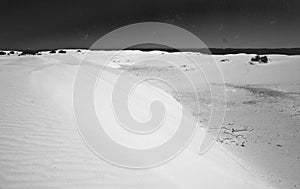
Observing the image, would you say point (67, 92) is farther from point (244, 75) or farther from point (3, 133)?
point (244, 75)

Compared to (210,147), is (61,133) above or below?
above

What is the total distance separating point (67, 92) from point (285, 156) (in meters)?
5.65

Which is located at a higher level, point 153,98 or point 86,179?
point 86,179

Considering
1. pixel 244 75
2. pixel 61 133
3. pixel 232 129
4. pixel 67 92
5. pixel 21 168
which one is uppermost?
pixel 21 168

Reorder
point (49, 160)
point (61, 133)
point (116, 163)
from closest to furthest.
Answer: point (49, 160) < point (116, 163) < point (61, 133)

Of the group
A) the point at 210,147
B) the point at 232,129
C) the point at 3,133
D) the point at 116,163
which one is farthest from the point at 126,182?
the point at 232,129

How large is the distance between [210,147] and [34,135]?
367 centimetres

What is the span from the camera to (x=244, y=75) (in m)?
17.4

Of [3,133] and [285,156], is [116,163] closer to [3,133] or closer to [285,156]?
[3,133]

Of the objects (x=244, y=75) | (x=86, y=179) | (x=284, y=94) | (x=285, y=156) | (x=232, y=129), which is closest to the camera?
(x=86, y=179)

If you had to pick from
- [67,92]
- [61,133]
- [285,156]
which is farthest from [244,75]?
[61,133]

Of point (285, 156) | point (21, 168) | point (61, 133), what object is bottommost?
point (285, 156)

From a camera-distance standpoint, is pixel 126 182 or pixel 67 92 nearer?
pixel 126 182

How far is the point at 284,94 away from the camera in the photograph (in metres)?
11.0
